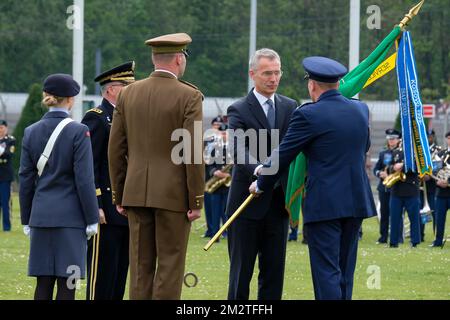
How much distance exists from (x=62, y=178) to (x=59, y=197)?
15cm

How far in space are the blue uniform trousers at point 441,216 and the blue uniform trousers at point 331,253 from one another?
37.9 feet

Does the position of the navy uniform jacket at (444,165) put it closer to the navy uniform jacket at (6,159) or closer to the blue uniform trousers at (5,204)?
the navy uniform jacket at (6,159)

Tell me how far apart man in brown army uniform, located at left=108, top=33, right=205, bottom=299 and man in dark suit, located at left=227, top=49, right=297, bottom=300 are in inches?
31.6

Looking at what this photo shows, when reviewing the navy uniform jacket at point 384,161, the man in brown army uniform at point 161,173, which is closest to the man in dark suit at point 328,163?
the man in brown army uniform at point 161,173

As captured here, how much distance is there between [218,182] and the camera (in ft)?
73.9

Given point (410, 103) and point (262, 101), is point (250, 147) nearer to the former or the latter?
point (262, 101)

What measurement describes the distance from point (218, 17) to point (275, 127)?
163 feet

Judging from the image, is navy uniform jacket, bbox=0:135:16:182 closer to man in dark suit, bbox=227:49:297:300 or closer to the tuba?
the tuba

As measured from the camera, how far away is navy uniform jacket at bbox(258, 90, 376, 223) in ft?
28.7

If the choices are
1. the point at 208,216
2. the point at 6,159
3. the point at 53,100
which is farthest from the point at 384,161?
the point at 53,100

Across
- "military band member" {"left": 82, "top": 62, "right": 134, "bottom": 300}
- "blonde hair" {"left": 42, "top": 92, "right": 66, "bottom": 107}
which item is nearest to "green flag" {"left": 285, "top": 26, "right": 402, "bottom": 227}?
"military band member" {"left": 82, "top": 62, "right": 134, "bottom": 300}

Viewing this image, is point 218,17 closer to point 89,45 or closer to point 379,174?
point 89,45

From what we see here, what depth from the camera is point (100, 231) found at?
388 inches

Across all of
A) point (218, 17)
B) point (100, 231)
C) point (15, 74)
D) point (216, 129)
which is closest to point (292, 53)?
point (218, 17)
